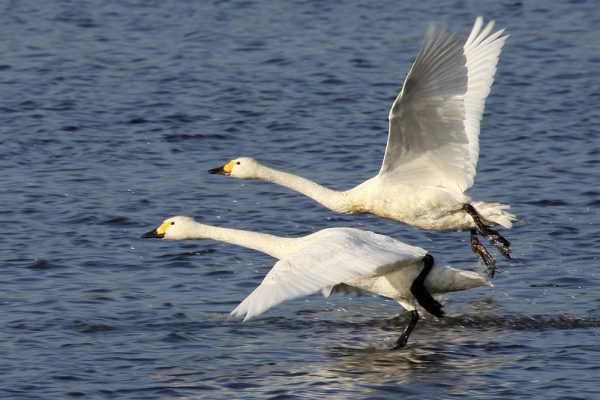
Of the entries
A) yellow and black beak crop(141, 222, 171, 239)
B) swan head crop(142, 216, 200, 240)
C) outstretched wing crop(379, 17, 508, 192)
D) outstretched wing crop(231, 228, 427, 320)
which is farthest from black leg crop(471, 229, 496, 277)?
yellow and black beak crop(141, 222, 171, 239)

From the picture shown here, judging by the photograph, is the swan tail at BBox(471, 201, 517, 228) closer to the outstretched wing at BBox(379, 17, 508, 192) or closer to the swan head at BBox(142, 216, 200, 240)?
the outstretched wing at BBox(379, 17, 508, 192)

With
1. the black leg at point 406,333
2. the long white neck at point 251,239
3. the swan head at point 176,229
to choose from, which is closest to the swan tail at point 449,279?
the black leg at point 406,333

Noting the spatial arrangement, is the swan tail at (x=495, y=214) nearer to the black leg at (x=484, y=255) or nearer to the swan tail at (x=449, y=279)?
the black leg at (x=484, y=255)

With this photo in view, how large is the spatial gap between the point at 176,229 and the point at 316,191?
3.97 feet

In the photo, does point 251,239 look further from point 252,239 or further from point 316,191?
point 316,191

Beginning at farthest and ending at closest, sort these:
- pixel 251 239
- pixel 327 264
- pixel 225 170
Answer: pixel 225 170 → pixel 251 239 → pixel 327 264

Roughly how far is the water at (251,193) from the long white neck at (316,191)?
799 millimetres

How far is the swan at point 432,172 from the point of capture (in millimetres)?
10375

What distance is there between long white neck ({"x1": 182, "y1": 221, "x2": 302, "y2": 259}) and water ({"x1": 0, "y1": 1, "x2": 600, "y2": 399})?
23.2 inches

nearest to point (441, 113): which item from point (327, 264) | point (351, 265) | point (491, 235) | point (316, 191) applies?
point (491, 235)

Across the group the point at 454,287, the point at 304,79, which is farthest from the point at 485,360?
the point at 304,79

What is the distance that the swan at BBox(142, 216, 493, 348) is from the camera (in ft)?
27.8

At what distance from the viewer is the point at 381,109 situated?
1711 cm

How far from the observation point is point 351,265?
8820 millimetres
